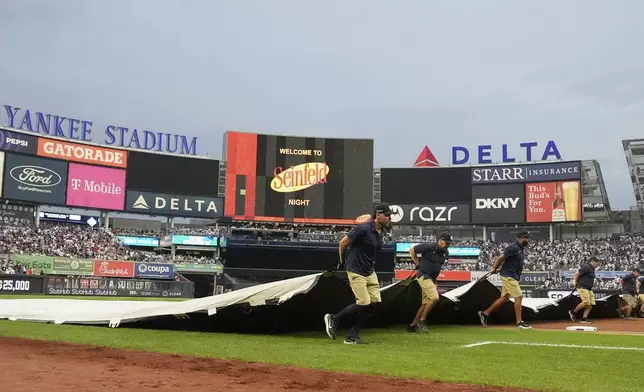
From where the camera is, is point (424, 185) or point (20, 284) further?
point (424, 185)

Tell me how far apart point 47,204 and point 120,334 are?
4460cm

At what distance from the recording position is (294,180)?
53.5 m

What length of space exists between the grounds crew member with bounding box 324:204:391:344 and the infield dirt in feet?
8.24

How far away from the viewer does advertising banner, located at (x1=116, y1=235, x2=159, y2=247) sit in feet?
176

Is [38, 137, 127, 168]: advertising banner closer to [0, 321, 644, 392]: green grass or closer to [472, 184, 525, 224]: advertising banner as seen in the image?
[472, 184, 525, 224]: advertising banner

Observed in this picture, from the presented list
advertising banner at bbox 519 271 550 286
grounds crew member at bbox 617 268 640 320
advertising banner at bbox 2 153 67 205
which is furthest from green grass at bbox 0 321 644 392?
advertising banner at bbox 2 153 67 205

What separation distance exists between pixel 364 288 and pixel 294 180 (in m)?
45.7

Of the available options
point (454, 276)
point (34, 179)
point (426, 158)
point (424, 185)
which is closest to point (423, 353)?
point (454, 276)

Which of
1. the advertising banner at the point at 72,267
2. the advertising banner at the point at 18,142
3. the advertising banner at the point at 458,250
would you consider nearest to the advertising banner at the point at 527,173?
the advertising banner at the point at 458,250

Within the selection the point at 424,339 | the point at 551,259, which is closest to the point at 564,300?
the point at 424,339

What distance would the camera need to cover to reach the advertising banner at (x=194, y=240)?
174 ft

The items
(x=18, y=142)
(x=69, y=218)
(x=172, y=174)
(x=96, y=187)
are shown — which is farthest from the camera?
(x=69, y=218)

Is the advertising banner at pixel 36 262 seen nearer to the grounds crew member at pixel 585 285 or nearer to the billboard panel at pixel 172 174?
the billboard panel at pixel 172 174

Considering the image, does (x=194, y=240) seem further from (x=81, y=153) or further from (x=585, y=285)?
(x=585, y=285)
